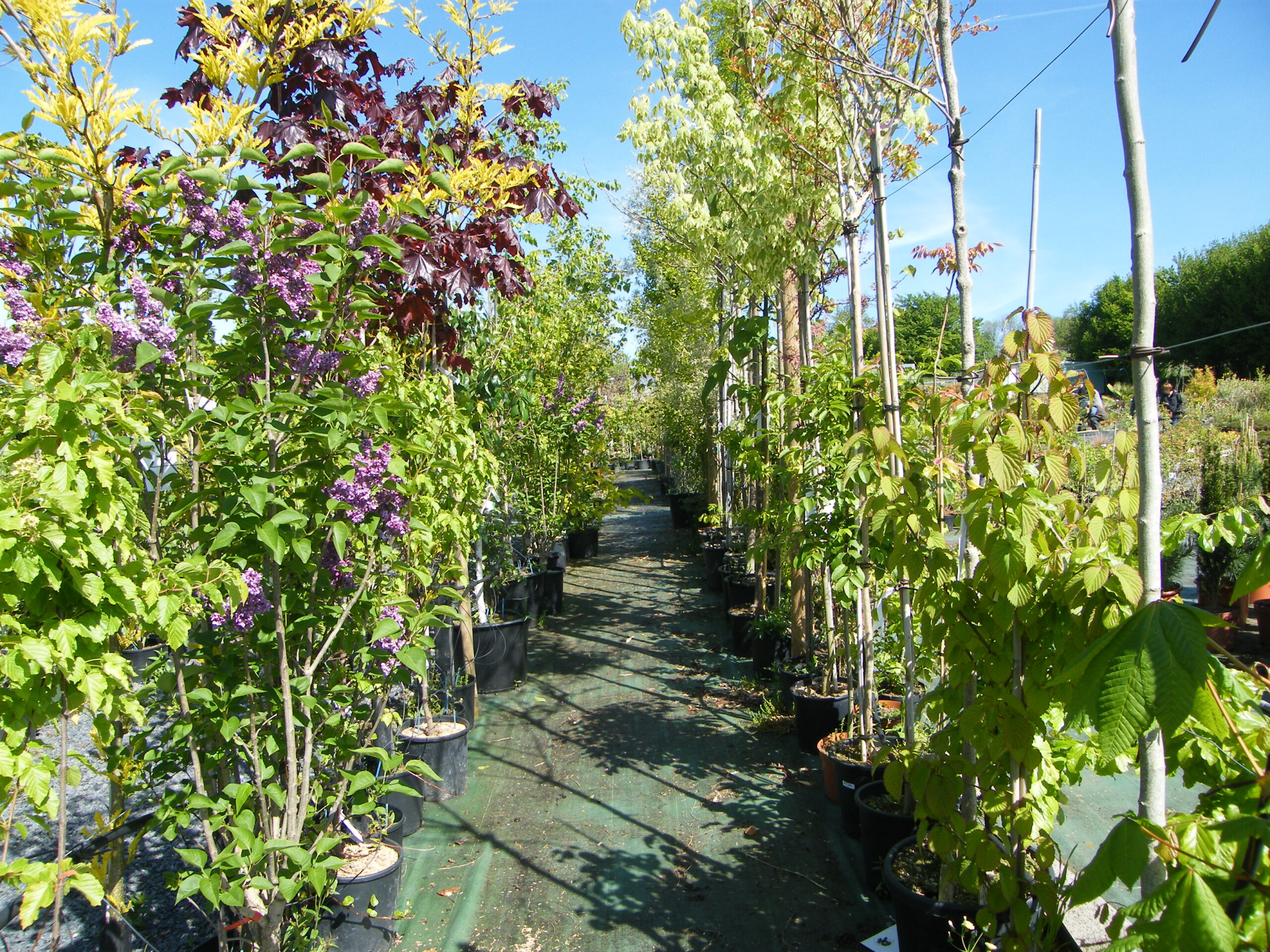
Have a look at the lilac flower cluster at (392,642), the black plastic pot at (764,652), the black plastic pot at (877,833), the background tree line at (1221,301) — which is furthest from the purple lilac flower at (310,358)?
the background tree line at (1221,301)

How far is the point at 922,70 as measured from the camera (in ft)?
13.0

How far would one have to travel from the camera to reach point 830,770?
11.4ft

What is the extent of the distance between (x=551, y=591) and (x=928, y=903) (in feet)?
19.7

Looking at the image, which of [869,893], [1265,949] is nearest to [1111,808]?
[869,893]

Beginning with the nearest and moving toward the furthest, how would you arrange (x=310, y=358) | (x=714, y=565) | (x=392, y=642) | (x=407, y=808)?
1. (x=310, y=358)
2. (x=392, y=642)
3. (x=407, y=808)
4. (x=714, y=565)

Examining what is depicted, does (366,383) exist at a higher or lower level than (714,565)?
higher

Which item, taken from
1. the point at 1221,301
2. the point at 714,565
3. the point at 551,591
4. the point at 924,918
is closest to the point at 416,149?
the point at 924,918

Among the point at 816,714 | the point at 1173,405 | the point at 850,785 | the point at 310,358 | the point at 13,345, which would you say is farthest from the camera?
the point at 1173,405

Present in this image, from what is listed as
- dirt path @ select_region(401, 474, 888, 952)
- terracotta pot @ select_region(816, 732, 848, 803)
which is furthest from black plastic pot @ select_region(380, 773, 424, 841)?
terracotta pot @ select_region(816, 732, 848, 803)

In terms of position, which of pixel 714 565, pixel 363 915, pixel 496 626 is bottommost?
pixel 363 915

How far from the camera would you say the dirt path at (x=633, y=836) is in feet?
9.14

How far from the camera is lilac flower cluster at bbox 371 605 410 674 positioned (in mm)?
2514

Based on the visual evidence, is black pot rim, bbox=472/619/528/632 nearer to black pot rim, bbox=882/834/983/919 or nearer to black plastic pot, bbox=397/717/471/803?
black plastic pot, bbox=397/717/471/803

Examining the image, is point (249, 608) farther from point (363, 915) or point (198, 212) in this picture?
point (363, 915)
